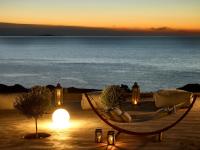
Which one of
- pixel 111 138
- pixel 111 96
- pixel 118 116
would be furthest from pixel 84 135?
pixel 111 96

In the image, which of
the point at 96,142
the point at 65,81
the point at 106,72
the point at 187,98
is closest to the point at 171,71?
the point at 106,72

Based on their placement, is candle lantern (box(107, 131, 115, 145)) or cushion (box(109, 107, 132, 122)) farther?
cushion (box(109, 107, 132, 122))

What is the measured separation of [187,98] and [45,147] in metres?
4.05

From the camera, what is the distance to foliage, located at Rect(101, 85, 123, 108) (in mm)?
8914

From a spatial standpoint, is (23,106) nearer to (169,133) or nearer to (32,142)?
(32,142)

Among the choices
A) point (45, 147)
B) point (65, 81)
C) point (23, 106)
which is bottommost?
point (45, 147)

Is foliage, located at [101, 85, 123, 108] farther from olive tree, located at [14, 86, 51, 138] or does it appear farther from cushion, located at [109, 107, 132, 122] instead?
olive tree, located at [14, 86, 51, 138]

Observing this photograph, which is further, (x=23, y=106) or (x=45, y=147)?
(x=23, y=106)

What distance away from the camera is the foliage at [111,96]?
891cm

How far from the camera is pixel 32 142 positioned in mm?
6922

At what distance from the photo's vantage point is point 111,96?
29.3 ft

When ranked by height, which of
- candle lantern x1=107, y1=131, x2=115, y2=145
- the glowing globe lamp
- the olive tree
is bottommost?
candle lantern x1=107, y1=131, x2=115, y2=145

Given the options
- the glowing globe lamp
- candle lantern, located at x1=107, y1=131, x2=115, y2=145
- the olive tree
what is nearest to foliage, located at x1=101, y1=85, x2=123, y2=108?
the glowing globe lamp

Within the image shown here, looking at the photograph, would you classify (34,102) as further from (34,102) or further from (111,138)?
(111,138)
